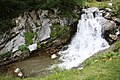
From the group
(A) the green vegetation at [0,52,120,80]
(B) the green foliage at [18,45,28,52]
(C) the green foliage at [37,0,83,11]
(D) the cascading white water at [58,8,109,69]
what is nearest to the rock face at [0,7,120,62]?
(B) the green foliage at [18,45,28,52]

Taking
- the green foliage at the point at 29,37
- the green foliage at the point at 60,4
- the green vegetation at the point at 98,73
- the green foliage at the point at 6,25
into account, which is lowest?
the green foliage at the point at 29,37

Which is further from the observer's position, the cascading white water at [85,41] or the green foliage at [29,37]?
the green foliage at [29,37]

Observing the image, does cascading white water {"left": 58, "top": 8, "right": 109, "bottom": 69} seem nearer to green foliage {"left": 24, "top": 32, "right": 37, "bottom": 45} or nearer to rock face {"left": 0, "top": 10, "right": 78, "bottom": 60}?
rock face {"left": 0, "top": 10, "right": 78, "bottom": 60}

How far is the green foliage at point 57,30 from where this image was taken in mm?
20331

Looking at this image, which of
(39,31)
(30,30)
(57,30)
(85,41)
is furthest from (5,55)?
(85,41)

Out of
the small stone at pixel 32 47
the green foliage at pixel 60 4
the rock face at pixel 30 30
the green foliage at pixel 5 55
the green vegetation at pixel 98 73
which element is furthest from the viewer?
the green foliage at pixel 60 4

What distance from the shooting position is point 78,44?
21.2 m

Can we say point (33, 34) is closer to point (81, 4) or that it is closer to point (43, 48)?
point (43, 48)

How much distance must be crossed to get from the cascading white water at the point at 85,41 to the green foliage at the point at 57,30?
4.28 feet

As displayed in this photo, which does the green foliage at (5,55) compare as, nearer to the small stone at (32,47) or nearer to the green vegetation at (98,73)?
the small stone at (32,47)

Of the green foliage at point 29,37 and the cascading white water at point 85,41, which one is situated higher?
the green foliage at point 29,37

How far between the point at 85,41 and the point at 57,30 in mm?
2651

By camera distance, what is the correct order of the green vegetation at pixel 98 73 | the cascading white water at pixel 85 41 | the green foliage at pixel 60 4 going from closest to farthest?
the green vegetation at pixel 98 73, the cascading white water at pixel 85 41, the green foliage at pixel 60 4

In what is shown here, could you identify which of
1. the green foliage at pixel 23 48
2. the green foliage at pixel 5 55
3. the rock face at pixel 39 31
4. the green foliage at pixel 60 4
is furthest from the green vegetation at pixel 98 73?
the green foliage at pixel 60 4
